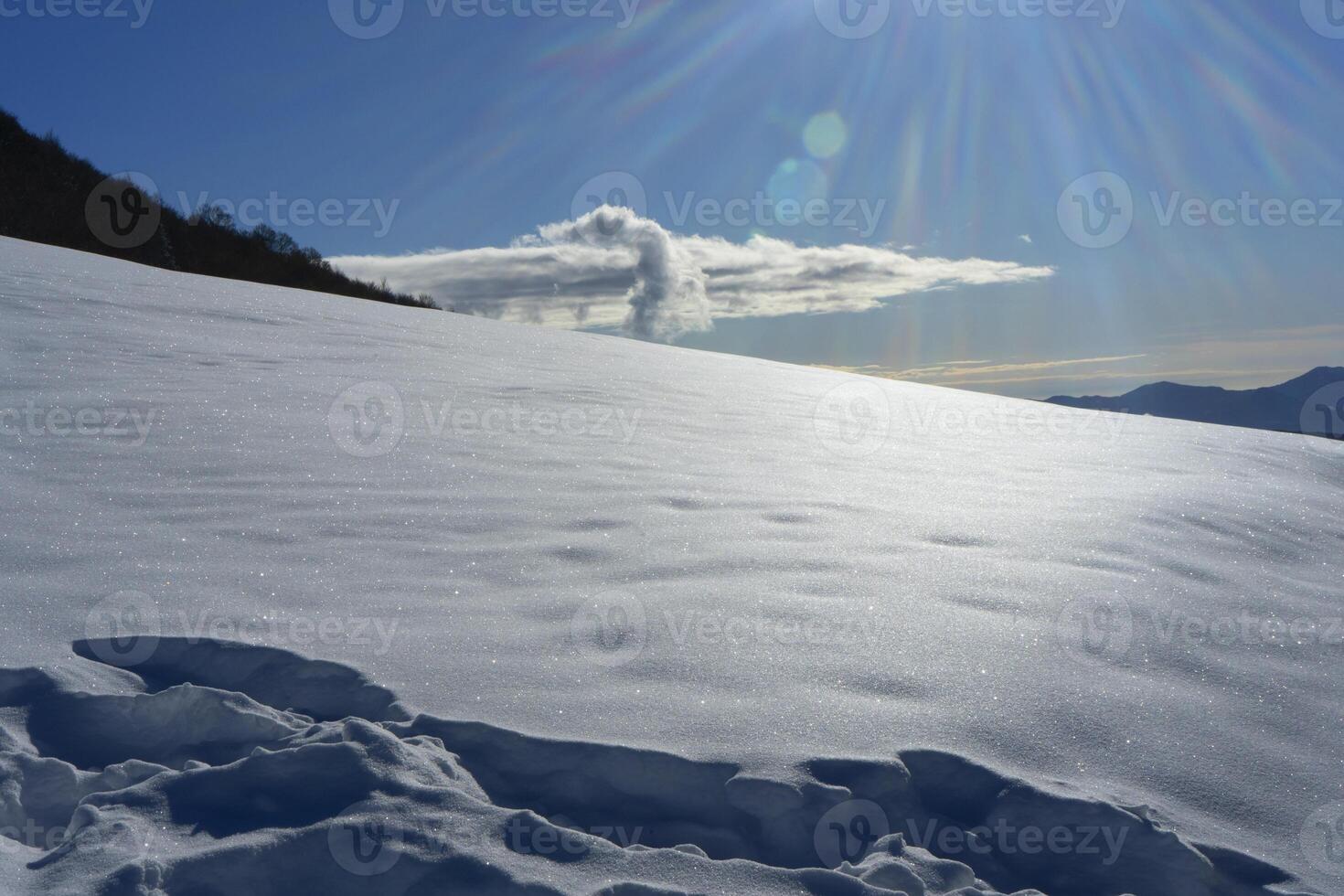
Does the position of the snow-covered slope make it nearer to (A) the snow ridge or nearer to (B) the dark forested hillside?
(A) the snow ridge

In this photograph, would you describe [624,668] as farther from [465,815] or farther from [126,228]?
[126,228]

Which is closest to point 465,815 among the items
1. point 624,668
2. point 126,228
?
point 624,668

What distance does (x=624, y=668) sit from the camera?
219 cm

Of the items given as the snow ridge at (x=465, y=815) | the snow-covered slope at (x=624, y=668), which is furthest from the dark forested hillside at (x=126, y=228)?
the snow ridge at (x=465, y=815)

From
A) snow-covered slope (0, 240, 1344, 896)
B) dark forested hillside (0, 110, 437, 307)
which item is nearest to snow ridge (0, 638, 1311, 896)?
snow-covered slope (0, 240, 1344, 896)

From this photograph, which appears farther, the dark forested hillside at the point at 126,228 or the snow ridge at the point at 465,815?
the dark forested hillside at the point at 126,228

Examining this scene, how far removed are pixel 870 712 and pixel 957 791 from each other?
10.4 inches

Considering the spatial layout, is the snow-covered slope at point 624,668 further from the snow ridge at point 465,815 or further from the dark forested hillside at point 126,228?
the dark forested hillside at point 126,228

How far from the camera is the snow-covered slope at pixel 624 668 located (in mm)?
1636

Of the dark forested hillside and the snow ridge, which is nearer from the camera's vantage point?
the snow ridge

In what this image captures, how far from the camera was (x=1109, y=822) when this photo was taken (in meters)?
1.74

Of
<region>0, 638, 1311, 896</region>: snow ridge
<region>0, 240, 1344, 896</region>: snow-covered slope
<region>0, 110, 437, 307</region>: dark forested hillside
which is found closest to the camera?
<region>0, 638, 1311, 896</region>: snow ridge

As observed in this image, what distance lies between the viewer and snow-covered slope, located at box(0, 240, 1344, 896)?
164 cm

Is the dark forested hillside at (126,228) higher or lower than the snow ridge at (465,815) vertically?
higher
